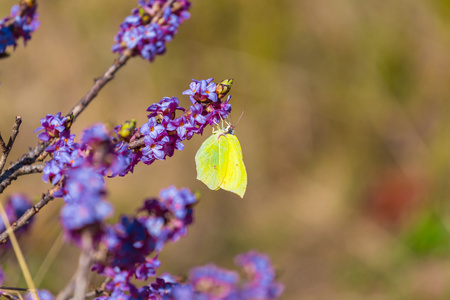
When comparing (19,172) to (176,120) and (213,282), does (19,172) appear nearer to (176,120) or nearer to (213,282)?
(176,120)

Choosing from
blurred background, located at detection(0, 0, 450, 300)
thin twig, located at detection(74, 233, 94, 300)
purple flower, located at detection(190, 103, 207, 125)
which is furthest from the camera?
blurred background, located at detection(0, 0, 450, 300)

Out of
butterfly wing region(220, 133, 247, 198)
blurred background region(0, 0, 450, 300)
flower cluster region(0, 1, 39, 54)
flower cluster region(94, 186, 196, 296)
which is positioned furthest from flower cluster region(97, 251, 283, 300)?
blurred background region(0, 0, 450, 300)

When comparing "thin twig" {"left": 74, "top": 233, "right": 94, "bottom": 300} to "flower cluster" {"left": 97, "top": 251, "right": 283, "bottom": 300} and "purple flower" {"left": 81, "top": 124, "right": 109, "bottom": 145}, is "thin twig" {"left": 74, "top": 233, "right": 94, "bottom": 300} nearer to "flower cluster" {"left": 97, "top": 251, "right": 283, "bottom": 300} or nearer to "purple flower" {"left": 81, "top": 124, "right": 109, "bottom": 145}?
"purple flower" {"left": 81, "top": 124, "right": 109, "bottom": 145}

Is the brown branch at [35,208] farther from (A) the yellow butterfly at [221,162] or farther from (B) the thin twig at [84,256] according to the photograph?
(A) the yellow butterfly at [221,162]

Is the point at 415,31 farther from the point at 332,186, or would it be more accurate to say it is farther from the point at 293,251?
the point at 293,251

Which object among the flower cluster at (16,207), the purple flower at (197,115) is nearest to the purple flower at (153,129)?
the purple flower at (197,115)

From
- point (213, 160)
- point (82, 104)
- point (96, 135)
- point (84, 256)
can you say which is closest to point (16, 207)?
point (82, 104)
